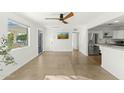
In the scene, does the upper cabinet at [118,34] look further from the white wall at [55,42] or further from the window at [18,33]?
the window at [18,33]

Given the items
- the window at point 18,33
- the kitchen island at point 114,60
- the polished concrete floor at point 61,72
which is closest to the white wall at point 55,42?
the window at point 18,33

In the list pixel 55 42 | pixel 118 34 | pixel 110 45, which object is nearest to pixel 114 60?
pixel 110 45

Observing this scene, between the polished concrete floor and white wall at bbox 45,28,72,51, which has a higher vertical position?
white wall at bbox 45,28,72,51

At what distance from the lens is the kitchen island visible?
4480mm

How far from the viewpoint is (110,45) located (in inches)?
269

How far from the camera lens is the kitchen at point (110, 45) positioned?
15.5 feet

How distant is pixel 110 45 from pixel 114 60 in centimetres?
185

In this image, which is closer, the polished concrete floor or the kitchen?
the kitchen

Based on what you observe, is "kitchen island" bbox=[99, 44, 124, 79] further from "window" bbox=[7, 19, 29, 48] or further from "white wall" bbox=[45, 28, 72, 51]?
"white wall" bbox=[45, 28, 72, 51]

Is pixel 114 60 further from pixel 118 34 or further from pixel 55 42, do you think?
pixel 55 42

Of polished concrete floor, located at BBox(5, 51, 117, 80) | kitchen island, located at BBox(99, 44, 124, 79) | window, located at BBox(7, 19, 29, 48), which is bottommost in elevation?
polished concrete floor, located at BBox(5, 51, 117, 80)

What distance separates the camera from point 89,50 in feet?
38.1

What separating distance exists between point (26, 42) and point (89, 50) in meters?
5.21

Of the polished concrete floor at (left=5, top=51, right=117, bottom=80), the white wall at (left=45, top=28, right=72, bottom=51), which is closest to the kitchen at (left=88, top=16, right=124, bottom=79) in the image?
the polished concrete floor at (left=5, top=51, right=117, bottom=80)
